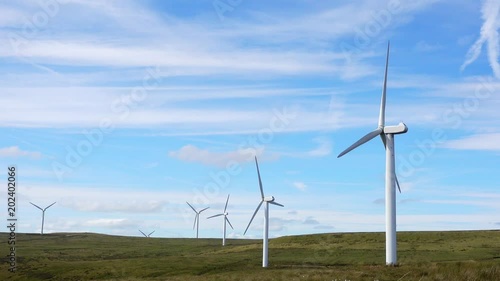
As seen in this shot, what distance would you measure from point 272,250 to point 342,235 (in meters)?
20.2

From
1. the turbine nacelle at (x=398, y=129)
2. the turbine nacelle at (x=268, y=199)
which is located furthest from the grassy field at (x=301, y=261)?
the turbine nacelle at (x=398, y=129)

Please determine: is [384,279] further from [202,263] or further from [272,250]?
[272,250]

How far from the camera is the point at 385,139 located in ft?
157

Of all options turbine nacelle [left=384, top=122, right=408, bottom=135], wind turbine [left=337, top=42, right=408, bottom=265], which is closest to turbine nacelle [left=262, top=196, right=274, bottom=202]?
wind turbine [left=337, top=42, right=408, bottom=265]

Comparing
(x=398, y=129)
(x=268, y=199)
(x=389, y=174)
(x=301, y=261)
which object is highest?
(x=398, y=129)

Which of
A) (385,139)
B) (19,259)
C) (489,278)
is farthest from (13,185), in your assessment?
(19,259)

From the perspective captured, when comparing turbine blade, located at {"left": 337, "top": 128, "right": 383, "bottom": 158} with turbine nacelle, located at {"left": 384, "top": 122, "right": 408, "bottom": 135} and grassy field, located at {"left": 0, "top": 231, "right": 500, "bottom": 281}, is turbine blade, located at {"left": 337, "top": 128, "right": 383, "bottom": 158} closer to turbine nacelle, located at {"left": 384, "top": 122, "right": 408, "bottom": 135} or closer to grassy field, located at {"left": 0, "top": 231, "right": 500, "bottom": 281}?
turbine nacelle, located at {"left": 384, "top": 122, "right": 408, "bottom": 135}

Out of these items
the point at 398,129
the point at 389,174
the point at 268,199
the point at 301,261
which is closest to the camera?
the point at 389,174

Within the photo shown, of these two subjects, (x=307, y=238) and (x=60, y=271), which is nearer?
(x=60, y=271)

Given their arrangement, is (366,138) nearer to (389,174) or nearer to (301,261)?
(389,174)

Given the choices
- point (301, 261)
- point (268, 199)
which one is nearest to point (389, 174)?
point (268, 199)

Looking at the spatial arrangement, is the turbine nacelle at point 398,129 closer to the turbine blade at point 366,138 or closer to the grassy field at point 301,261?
the turbine blade at point 366,138

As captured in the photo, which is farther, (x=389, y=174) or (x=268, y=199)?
(x=268, y=199)

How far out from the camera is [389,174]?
4534 centimetres
